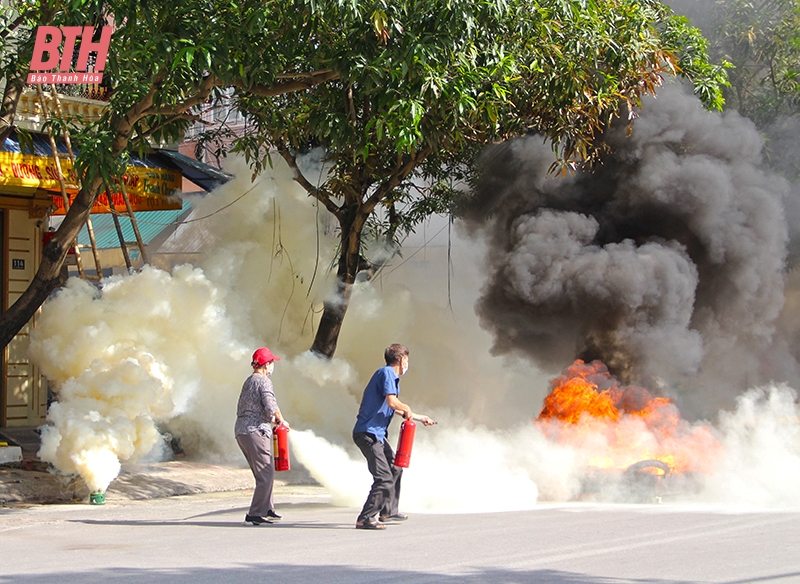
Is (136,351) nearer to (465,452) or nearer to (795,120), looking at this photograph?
(465,452)

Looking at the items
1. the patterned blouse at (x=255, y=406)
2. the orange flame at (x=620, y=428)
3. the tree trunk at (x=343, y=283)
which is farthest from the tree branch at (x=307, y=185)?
the patterned blouse at (x=255, y=406)

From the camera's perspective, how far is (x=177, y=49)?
8758 millimetres

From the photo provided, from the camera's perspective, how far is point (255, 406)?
25.5 ft

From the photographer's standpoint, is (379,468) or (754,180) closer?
(379,468)

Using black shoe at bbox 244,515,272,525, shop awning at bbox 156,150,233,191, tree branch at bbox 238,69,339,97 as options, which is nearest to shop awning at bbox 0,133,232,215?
shop awning at bbox 156,150,233,191

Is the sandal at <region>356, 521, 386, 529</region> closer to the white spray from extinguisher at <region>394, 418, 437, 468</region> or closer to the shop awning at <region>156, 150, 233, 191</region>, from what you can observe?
the white spray from extinguisher at <region>394, 418, 437, 468</region>

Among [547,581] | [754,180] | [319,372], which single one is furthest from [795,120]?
[547,581]

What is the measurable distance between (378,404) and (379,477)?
0.57 meters

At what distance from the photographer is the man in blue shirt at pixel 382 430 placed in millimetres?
7422

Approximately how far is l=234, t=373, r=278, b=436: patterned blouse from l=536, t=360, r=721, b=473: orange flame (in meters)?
3.29

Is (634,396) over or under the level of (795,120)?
under

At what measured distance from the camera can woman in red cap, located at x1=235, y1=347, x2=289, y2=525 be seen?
25.2 ft

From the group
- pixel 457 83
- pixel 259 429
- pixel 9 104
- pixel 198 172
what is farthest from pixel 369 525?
pixel 198 172

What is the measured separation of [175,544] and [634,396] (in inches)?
223
